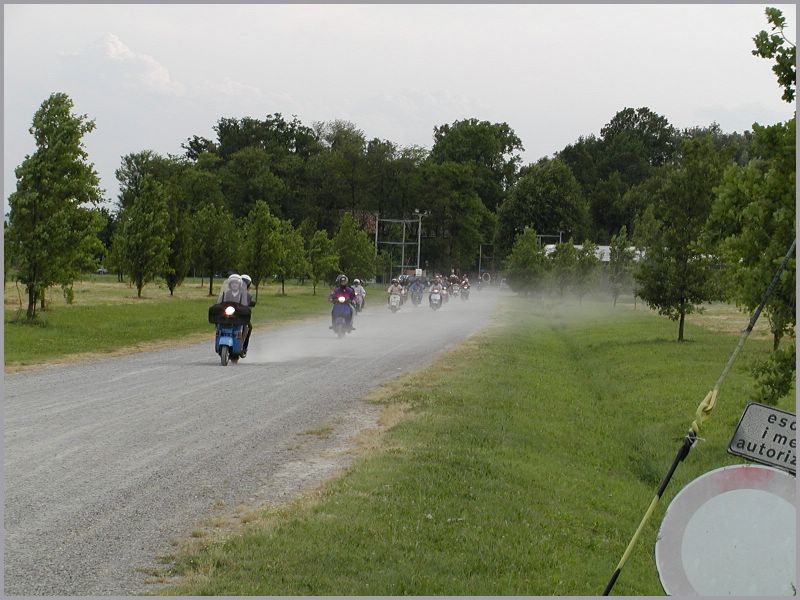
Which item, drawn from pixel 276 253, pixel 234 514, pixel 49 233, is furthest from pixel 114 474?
pixel 276 253

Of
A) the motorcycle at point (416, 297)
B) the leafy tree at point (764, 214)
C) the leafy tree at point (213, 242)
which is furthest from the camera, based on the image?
the leafy tree at point (213, 242)

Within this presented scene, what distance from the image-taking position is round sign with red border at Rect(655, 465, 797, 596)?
499 cm

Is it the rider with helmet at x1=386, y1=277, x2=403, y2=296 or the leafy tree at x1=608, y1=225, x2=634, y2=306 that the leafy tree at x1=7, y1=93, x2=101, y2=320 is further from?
the leafy tree at x1=608, y1=225, x2=634, y2=306

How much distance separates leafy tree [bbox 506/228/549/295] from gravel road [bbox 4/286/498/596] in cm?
5851

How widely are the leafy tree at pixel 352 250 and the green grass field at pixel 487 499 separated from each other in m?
58.7

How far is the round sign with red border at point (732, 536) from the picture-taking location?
4.99 m

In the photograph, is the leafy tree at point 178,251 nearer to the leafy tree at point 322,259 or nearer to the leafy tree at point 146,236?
the leafy tree at point 146,236

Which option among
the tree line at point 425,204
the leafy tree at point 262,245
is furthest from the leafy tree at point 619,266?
the leafy tree at point 262,245

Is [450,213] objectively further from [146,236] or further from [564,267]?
[146,236]

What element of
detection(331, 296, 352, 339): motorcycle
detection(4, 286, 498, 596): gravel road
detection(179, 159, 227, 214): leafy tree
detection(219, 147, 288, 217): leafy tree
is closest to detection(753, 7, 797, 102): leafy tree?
detection(4, 286, 498, 596): gravel road

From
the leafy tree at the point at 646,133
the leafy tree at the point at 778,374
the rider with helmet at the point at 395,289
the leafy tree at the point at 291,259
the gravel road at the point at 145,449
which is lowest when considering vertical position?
the gravel road at the point at 145,449

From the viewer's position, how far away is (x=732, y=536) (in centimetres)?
505

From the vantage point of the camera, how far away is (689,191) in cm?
3403

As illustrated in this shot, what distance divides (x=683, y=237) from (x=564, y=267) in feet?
123
